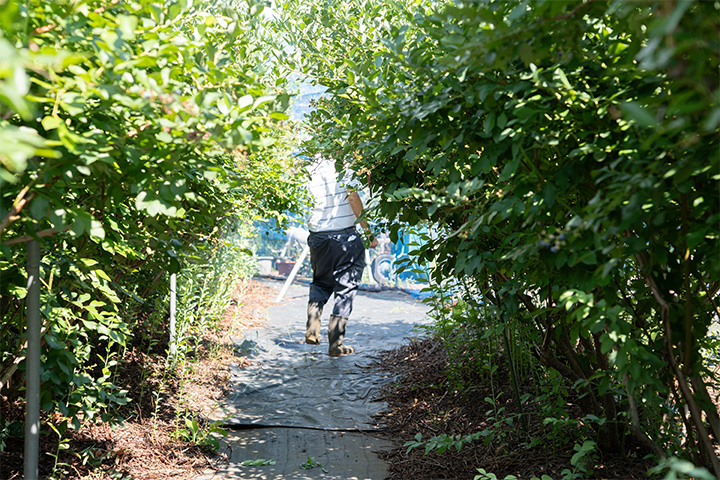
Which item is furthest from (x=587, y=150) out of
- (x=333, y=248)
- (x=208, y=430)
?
(x=333, y=248)

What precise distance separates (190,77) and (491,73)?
909 millimetres

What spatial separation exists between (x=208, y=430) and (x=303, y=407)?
3.18 feet

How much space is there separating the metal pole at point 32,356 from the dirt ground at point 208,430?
570mm

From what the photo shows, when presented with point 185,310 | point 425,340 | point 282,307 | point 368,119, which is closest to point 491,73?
point 368,119

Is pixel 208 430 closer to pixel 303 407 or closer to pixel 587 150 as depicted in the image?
pixel 303 407

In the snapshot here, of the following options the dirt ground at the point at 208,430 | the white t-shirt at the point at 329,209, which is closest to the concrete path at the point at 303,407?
the dirt ground at the point at 208,430

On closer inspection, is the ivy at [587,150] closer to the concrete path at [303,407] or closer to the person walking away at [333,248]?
the concrete path at [303,407]

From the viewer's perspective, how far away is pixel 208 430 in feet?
9.91

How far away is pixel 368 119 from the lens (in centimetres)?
215

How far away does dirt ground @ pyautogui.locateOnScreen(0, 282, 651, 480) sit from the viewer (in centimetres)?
253

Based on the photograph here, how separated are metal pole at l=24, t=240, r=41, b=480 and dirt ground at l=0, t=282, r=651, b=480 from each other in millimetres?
570

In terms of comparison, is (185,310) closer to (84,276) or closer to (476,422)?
(84,276)

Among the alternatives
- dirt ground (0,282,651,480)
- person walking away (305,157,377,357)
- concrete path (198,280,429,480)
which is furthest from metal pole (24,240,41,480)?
person walking away (305,157,377,357)

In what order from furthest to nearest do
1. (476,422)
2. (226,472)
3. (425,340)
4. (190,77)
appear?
1. (425,340)
2. (476,422)
3. (226,472)
4. (190,77)
